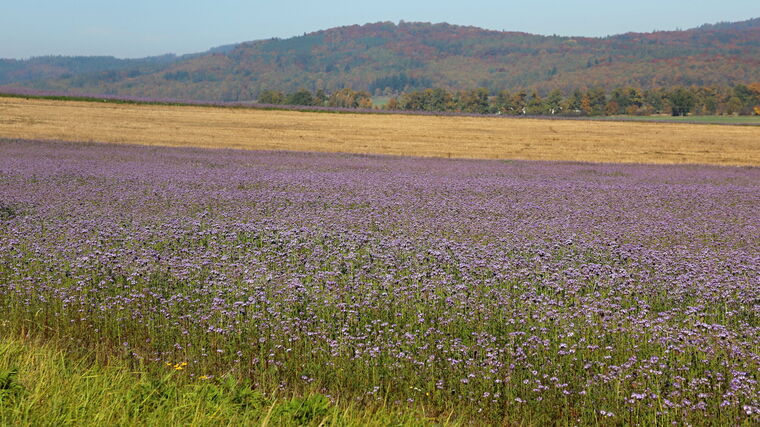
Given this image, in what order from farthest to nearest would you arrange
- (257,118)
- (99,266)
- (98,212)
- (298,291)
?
(257,118), (98,212), (99,266), (298,291)

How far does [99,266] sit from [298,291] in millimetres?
2441

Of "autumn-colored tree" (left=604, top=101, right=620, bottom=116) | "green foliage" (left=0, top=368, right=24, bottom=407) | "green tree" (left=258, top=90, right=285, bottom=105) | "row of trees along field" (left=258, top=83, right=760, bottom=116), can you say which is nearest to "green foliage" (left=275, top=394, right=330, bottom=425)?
"green foliage" (left=0, top=368, right=24, bottom=407)

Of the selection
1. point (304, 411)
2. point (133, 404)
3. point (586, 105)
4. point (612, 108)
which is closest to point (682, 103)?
point (612, 108)

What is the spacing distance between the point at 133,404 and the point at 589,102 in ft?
336

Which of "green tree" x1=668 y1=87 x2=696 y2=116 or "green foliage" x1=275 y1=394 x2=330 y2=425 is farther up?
"green tree" x1=668 y1=87 x2=696 y2=116

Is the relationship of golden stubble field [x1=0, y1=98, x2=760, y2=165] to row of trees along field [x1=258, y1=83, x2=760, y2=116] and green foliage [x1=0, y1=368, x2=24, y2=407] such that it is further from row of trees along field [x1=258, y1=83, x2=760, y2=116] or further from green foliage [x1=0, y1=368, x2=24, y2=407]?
row of trees along field [x1=258, y1=83, x2=760, y2=116]

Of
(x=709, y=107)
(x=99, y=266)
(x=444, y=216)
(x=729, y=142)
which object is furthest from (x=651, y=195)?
(x=709, y=107)

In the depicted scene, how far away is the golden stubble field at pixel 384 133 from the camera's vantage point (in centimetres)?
3088

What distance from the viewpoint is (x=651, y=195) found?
16.0 m

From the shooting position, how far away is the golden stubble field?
3088 cm

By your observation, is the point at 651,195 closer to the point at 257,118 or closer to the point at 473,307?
the point at 473,307

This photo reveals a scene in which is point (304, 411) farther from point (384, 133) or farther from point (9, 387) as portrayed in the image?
point (384, 133)

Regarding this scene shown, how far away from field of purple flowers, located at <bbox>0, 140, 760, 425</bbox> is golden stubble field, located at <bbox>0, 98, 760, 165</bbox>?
1806cm

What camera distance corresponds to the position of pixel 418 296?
6.99 m
